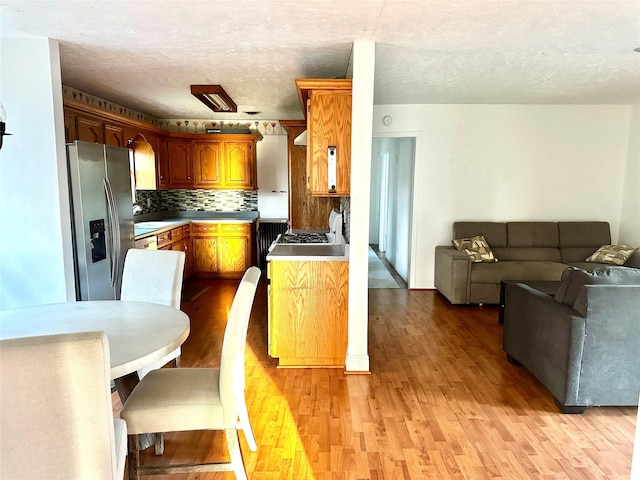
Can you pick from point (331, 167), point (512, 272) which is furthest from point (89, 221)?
point (512, 272)

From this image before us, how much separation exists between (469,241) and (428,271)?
73 centimetres

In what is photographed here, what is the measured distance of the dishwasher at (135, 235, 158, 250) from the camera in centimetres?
442

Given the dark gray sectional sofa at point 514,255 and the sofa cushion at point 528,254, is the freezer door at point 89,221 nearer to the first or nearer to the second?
the dark gray sectional sofa at point 514,255

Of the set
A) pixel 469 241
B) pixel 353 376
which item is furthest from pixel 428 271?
pixel 353 376

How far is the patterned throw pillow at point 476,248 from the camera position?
15.5 ft

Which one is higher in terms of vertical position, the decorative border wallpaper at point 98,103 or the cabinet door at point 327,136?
the decorative border wallpaper at point 98,103

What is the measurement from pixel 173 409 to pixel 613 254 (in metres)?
5.10

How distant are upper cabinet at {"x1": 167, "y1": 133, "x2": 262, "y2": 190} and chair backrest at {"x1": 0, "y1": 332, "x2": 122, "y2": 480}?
196 inches

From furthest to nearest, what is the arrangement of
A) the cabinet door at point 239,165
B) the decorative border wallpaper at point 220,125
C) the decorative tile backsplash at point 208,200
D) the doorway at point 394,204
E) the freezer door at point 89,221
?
the decorative tile backsplash at point 208,200 < the decorative border wallpaper at point 220,125 < the cabinet door at point 239,165 < the doorway at point 394,204 < the freezer door at point 89,221

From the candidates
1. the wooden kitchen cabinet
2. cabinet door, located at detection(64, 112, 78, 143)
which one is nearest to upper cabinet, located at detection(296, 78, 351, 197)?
Answer: the wooden kitchen cabinet

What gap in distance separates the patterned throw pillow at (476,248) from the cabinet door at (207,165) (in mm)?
3467

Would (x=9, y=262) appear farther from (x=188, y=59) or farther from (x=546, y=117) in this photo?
(x=546, y=117)

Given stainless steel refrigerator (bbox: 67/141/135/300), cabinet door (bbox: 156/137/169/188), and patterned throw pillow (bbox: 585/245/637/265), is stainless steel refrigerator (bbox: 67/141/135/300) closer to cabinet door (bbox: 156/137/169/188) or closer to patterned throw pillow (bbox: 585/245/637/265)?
cabinet door (bbox: 156/137/169/188)

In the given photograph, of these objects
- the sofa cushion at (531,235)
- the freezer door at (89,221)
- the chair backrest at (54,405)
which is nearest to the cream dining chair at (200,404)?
the chair backrest at (54,405)
